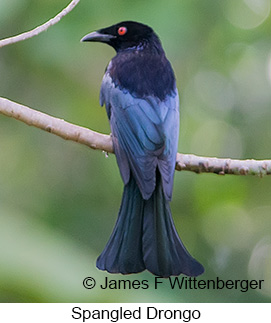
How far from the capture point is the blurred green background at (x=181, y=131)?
8.63 feet

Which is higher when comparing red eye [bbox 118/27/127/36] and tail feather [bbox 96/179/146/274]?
red eye [bbox 118/27/127/36]

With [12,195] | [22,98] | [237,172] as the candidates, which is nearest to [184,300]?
[237,172]

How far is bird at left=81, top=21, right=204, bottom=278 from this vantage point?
2266 mm

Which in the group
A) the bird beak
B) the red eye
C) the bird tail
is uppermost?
the red eye

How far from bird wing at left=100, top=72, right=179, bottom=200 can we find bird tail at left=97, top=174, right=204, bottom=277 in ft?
0.17

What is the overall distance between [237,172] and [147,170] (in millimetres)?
322

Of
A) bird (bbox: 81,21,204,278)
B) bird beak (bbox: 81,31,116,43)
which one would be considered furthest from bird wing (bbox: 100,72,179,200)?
bird beak (bbox: 81,31,116,43)

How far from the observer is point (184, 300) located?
2475 mm

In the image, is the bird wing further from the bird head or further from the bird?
the bird head

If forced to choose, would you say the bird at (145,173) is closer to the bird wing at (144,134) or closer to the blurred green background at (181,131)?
the bird wing at (144,134)

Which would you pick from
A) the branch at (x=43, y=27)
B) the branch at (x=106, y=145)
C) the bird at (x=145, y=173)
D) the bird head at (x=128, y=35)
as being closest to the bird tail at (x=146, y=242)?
the bird at (x=145, y=173)

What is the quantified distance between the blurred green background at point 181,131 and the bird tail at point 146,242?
23 cm

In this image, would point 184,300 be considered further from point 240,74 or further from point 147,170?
Answer: point 240,74

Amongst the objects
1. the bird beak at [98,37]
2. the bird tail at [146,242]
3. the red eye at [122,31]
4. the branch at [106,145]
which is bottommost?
the bird tail at [146,242]
